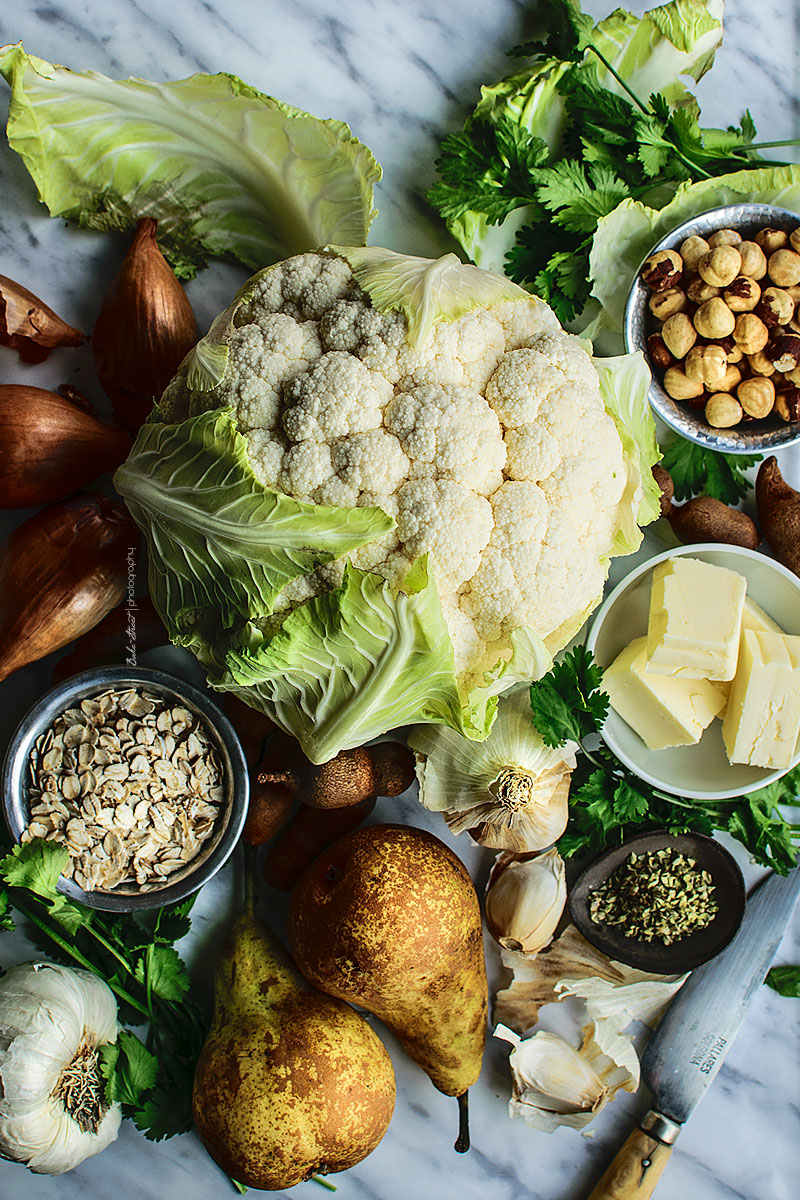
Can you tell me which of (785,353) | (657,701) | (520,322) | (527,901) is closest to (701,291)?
(785,353)

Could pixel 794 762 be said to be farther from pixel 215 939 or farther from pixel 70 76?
pixel 70 76

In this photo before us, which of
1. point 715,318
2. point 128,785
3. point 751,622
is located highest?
point 715,318

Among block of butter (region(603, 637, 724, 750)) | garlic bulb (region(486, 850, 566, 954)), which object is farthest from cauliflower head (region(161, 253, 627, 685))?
garlic bulb (region(486, 850, 566, 954))

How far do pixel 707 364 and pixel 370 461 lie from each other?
1.92 ft

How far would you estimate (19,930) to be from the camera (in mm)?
1249

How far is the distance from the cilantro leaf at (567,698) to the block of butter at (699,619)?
12 cm

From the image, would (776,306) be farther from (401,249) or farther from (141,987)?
(141,987)

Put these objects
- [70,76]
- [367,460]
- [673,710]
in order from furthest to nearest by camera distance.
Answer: [673,710]
[70,76]
[367,460]

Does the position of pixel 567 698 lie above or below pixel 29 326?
below

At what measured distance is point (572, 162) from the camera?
1.19 meters

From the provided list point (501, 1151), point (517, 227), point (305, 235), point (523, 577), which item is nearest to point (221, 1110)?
point (501, 1151)

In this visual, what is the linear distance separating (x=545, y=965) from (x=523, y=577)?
0.70 m

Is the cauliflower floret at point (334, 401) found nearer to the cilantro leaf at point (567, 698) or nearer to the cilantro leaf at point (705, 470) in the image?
the cilantro leaf at point (567, 698)

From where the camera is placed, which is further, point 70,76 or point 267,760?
point 267,760
